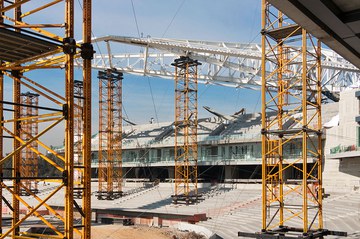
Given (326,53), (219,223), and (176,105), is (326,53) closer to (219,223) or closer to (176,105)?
(176,105)

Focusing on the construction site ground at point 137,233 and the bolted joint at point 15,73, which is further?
the construction site ground at point 137,233

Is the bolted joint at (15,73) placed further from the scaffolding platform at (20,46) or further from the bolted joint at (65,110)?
the bolted joint at (65,110)

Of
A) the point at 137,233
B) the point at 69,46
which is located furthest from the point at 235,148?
the point at 69,46

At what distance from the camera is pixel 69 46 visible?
1227cm

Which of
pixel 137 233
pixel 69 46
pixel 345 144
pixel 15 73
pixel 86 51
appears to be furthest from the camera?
pixel 345 144

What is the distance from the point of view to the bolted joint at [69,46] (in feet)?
40.2

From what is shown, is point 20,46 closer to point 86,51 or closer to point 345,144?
point 86,51

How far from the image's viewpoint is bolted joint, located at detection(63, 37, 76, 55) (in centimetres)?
1225

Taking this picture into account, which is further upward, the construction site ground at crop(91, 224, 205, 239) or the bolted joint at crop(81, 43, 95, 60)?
the bolted joint at crop(81, 43, 95, 60)

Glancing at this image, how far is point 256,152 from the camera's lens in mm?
56312

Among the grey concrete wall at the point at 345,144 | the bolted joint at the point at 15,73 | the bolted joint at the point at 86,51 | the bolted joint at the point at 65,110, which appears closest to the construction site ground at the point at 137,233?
the grey concrete wall at the point at 345,144

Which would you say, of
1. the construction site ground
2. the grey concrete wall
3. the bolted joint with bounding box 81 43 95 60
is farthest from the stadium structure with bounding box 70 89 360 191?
the bolted joint with bounding box 81 43 95 60

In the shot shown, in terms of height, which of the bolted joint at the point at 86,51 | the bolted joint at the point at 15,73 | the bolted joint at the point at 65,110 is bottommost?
the bolted joint at the point at 65,110

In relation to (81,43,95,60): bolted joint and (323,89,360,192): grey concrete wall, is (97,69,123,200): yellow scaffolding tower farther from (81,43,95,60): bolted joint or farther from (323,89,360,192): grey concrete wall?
(81,43,95,60): bolted joint
